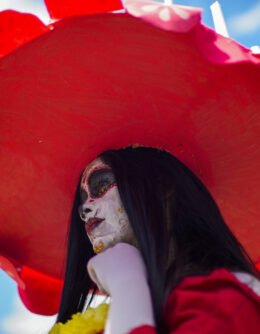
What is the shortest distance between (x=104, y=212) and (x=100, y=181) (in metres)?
0.19

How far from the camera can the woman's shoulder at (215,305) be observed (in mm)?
1360

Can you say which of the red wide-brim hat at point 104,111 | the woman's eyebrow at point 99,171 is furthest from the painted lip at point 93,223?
the red wide-brim hat at point 104,111

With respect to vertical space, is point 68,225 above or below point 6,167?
below

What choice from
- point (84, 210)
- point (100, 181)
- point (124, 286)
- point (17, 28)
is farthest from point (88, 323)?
point (17, 28)

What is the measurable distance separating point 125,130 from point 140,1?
74 centimetres

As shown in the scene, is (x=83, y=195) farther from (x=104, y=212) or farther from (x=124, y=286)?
(x=124, y=286)

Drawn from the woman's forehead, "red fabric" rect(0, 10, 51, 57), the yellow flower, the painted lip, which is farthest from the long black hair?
"red fabric" rect(0, 10, 51, 57)

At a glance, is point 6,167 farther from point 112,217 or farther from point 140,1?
point 140,1

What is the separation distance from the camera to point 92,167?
2.19m

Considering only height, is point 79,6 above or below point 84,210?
above

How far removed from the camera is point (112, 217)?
6.43ft

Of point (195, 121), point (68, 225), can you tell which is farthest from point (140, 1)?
point (68, 225)

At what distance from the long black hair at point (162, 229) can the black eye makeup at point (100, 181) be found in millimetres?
39

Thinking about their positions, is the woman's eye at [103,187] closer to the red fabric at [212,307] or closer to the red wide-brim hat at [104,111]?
the red wide-brim hat at [104,111]
